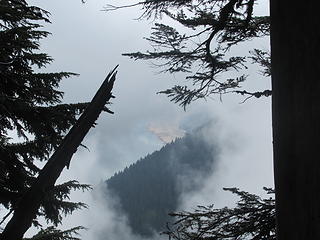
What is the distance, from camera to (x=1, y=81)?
7320 mm

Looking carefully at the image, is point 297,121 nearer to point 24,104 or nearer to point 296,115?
point 296,115

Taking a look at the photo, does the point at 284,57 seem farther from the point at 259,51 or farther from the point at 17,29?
the point at 17,29

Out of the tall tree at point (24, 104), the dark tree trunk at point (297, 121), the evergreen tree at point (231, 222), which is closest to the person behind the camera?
the dark tree trunk at point (297, 121)

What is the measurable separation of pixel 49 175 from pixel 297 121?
877mm

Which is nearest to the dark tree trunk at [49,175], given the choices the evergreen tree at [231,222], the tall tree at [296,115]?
the tall tree at [296,115]

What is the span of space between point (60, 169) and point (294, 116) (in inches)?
33.0

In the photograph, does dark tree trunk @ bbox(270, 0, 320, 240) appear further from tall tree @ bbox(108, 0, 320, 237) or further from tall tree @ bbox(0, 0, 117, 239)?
tall tree @ bbox(0, 0, 117, 239)

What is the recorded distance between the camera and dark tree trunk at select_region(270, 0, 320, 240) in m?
1.36

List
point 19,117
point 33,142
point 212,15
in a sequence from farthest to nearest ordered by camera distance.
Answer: point 33,142
point 19,117
point 212,15

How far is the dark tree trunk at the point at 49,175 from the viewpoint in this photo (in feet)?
4.64

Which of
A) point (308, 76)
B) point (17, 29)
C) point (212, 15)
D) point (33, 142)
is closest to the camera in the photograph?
point (308, 76)

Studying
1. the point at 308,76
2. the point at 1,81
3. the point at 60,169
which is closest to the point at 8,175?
the point at 1,81

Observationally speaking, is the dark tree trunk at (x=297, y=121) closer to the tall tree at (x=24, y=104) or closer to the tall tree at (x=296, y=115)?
the tall tree at (x=296, y=115)

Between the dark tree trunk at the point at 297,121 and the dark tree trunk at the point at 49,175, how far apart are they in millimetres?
659
